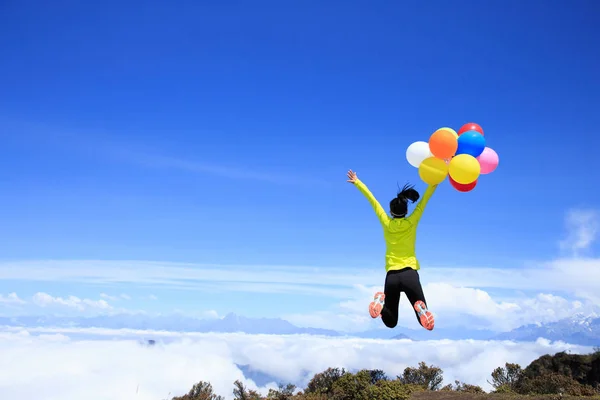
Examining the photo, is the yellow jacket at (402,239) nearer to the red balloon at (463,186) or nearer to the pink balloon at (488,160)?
the red balloon at (463,186)

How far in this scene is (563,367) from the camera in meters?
41.3

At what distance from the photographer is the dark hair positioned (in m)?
7.13

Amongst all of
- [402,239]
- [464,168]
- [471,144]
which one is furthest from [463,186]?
[402,239]

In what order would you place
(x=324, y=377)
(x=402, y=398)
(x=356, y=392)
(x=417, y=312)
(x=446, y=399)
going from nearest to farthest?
(x=417, y=312) < (x=446, y=399) < (x=402, y=398) < (x=356, y=392) < (x=324, y=377)

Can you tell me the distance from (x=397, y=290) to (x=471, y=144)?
7.36ft

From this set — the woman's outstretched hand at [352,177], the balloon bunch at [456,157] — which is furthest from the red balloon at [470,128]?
the woman's outstretched hand at [352,177]

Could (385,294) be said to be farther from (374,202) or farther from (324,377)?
(324,377)

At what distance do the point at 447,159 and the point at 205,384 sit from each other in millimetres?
39571

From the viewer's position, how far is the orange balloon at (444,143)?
7.13 metres

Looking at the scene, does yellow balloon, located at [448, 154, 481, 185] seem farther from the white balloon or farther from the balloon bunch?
the white balloon

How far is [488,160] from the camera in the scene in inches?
293

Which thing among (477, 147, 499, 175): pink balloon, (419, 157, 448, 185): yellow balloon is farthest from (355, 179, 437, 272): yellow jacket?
(477, 147, 499, 175): pink balloon

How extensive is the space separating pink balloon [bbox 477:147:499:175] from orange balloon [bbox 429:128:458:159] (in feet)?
1.64

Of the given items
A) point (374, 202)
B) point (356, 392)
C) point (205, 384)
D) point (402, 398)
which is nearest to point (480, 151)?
point (374, 202)
